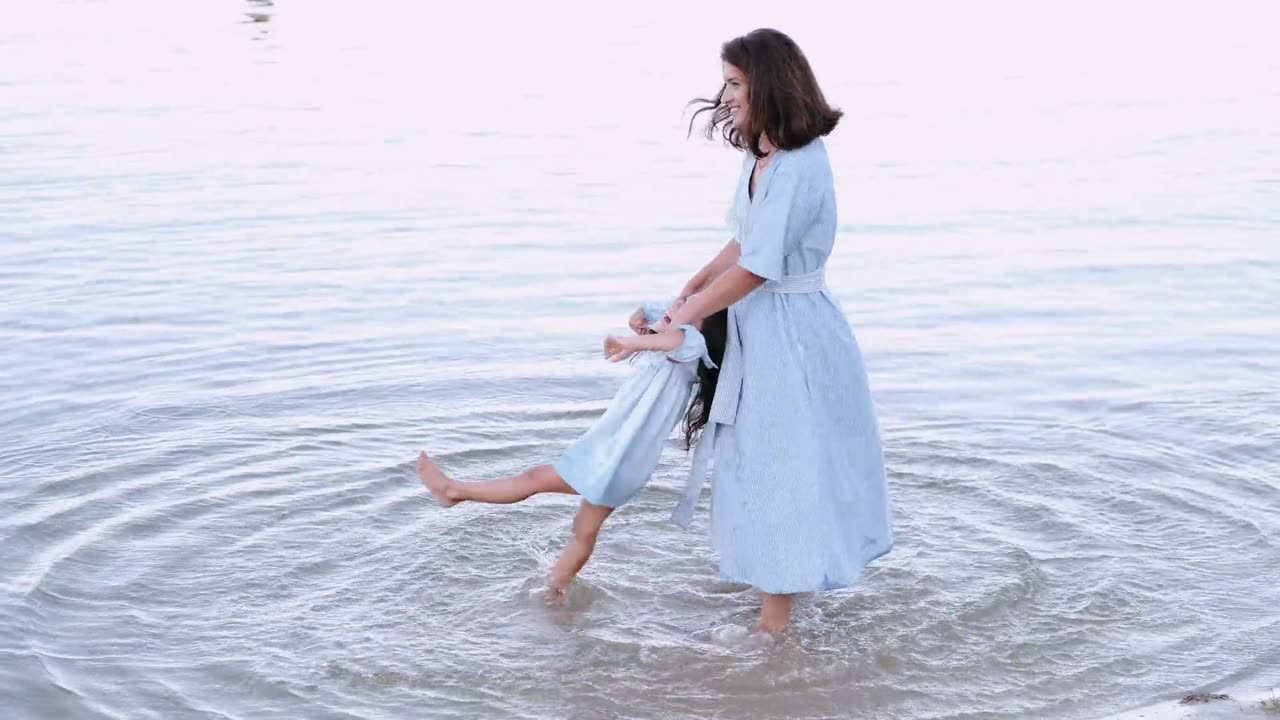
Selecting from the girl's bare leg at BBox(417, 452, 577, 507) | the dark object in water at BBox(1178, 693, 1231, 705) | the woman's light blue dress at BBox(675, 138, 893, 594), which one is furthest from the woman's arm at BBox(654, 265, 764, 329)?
the dark object in water at BBox(1178, 693, 1231, 705)

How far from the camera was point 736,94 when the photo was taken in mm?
5008

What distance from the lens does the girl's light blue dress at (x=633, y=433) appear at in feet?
17.5

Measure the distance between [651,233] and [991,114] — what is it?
748cm

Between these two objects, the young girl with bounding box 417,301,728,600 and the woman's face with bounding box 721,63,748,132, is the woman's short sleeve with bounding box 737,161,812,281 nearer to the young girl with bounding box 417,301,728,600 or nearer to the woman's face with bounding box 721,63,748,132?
the woman's face with bounding box 721,63,748,132

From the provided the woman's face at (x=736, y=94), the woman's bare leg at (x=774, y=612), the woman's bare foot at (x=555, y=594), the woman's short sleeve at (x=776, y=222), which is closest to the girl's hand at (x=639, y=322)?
the woman's short sleeve at (x=776, y=222)

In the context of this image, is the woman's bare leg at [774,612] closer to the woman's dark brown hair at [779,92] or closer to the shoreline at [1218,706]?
the shoreline at [1218,706]

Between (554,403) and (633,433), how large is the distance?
301 centimetres

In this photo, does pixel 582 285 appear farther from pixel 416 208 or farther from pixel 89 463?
pixel 89 463

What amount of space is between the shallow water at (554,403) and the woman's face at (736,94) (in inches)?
68.2

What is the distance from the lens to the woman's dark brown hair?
16.1ft

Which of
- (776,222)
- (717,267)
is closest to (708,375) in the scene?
(717,267)

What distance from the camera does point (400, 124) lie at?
17750 millimetres

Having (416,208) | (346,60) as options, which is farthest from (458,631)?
(346,60)

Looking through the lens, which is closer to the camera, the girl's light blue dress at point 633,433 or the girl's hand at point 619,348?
the girl's hand at point 619,348
